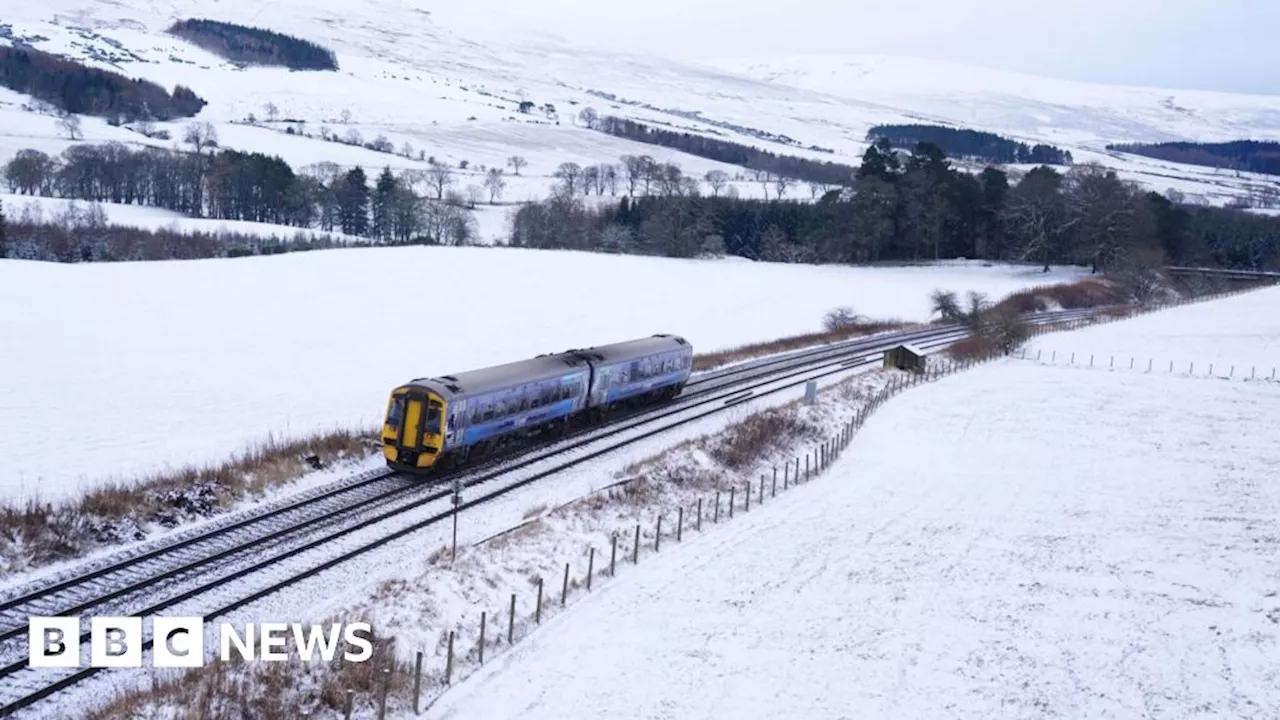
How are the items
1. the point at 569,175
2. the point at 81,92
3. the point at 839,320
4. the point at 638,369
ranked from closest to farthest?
1. the point at 638,369
2. the point at 839,320
3. the point at 569,175
4. the point at 81,92

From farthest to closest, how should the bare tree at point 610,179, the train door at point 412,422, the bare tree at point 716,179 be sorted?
the bare tree at point 610,179 < the bare tree at point 716,179 < the train door at point 412,422

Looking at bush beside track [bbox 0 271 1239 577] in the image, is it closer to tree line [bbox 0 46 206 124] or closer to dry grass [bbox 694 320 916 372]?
dry grass [bbox 694 320 916 372]

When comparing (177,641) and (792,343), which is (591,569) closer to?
(177,641)

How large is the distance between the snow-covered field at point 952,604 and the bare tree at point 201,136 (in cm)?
15524

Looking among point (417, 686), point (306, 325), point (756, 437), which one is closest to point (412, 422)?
point (756, 437)

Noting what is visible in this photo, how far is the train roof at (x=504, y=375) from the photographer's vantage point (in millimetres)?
28250

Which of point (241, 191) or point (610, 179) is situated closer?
point (241, 191)

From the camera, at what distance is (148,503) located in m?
22.6

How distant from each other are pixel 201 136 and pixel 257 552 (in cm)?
17614

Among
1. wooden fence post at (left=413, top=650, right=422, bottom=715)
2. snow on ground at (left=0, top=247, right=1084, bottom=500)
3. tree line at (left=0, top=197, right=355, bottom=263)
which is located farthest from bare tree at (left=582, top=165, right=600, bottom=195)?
wooden fence post at (left=413, top=650, right=422, bottom=715)

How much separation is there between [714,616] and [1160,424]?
31105 millimetres

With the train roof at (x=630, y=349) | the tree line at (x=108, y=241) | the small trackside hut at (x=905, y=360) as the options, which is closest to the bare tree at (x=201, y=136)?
the tree line at (x=108, y=241)

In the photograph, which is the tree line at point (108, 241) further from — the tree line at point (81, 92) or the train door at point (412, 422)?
the tree line at point (81, 92)

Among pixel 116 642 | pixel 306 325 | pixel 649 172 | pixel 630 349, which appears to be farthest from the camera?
pixel 649 172
